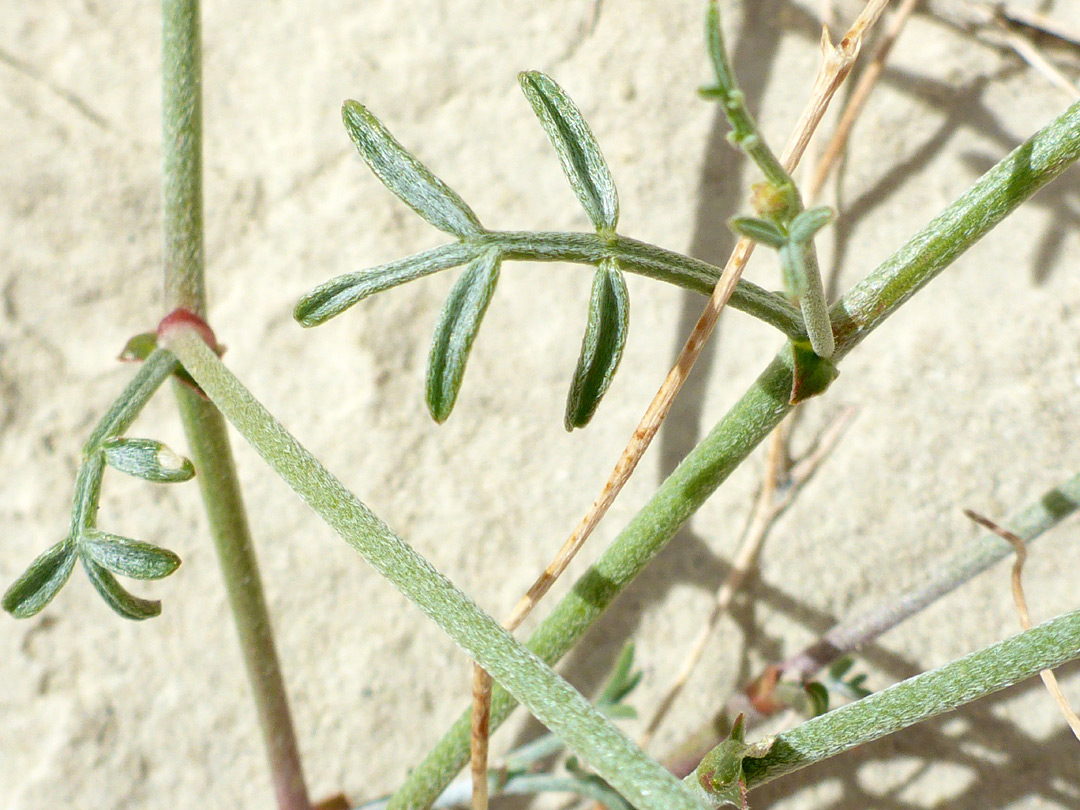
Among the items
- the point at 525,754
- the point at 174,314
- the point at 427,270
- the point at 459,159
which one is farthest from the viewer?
the point at 459,159

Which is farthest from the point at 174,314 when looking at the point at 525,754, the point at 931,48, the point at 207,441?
the point at 931,48

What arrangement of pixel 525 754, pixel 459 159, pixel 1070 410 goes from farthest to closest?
1. pixel 459 159
2. pixel 1070 410
3. pixel 525 754

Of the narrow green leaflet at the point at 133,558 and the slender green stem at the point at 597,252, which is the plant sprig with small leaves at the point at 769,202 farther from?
the narrow green leaflet at the point at 133,558

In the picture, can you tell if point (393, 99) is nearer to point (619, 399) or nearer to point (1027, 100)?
point (619, 399)

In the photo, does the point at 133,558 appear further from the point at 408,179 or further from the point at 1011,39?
the point at 1011,39

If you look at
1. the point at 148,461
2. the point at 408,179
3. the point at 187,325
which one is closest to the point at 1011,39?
the point at 408,179

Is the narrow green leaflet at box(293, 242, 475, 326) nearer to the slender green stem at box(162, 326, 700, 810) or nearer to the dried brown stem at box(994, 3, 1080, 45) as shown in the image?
the slender green stem at box(162, 326, 700, 810)

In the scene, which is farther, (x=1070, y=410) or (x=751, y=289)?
(x=1070, y=410)

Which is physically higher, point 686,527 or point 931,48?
point 931,48
